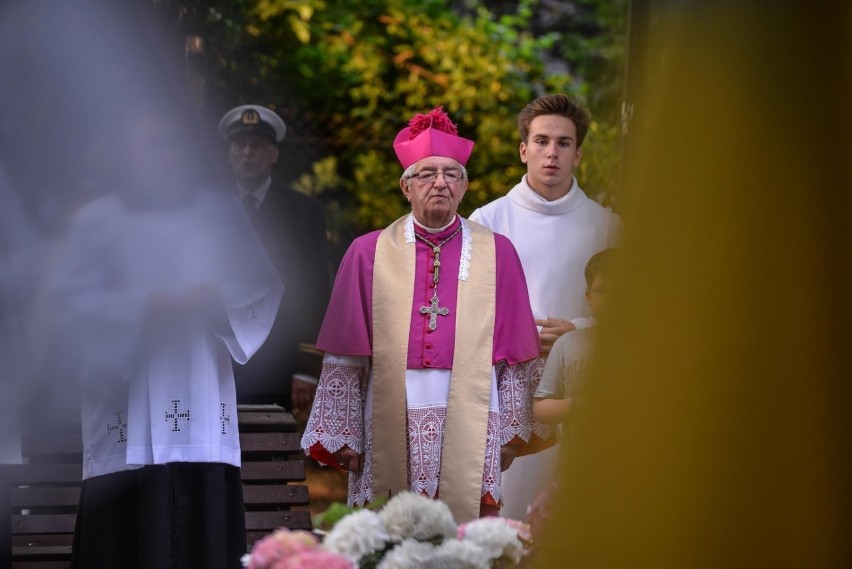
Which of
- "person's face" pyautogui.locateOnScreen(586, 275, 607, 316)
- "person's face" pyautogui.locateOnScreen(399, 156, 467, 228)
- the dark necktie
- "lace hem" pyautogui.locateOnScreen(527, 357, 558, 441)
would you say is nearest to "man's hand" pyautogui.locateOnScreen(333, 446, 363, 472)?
"lace hem" pyautogui.locateOnScreen(527, 357, 558, 441)

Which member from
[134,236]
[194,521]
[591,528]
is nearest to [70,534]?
[194,521]

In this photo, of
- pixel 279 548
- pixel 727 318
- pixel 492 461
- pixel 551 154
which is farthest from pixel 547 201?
pixel 727 318

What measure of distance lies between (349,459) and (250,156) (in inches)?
90.5

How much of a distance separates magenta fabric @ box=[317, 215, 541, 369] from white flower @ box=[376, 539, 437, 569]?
2218 millimetres

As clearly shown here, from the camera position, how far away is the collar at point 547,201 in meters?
5.50

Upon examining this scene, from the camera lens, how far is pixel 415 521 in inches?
100

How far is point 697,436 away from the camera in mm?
1420

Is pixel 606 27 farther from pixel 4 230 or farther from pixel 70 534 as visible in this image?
pixel 70 534

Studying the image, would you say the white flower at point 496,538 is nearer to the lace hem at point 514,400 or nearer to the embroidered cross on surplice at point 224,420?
the embroidered cross on surplice at point 224,420

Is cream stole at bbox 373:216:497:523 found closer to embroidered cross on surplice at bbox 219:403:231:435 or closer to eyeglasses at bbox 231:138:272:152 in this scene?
embroidered cross on surplice at bbox 219:403:231:435

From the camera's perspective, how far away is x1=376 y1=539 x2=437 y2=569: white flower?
2.46 metres

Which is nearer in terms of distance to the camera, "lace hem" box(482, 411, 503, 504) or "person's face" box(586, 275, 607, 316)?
"person's face" box(586, 275, 607, 316)

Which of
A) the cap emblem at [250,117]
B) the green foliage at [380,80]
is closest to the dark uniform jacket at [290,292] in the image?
the cap emblem at [250,117]

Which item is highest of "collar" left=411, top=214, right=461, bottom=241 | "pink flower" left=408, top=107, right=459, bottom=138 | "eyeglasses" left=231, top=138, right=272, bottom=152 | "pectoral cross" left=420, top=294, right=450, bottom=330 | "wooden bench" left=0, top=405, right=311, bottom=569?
"eyeglasses" left=231, top=138, right=272, bottom=152
